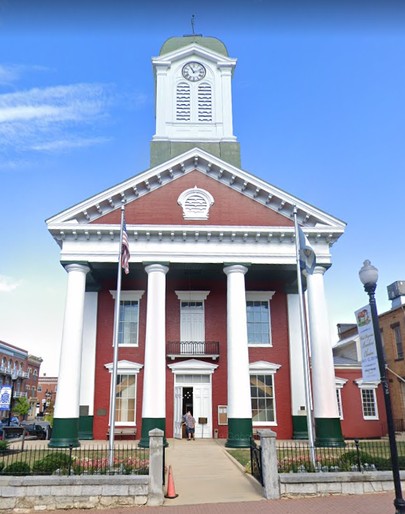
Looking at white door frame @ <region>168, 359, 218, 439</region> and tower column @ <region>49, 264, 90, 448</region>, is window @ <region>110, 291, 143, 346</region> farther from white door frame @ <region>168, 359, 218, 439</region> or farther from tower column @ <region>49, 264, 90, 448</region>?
tower column @ <region>49, 264, 90, 448</region>

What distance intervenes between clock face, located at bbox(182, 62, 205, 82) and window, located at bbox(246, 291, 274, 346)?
49.4 ft

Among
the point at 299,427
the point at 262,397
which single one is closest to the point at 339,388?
the point at 299,427

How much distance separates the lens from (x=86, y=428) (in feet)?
84.6

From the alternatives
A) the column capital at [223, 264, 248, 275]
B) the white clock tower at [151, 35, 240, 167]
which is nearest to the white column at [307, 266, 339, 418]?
the column capital at [223, 264, 248, 275]

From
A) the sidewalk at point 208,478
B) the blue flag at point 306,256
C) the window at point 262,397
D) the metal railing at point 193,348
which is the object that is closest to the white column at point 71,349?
the sidewalk at point 208,478

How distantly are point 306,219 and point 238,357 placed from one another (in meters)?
7.84

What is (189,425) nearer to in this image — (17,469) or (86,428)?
(86,428)

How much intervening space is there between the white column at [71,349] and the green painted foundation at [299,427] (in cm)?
1145

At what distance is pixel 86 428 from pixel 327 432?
12.1m

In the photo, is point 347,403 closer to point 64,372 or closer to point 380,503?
point 64,372

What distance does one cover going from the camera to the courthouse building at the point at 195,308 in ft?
75.5

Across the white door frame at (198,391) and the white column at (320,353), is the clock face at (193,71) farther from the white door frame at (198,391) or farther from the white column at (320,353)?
the white door frame at (198,391)

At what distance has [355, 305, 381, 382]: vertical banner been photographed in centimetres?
1072

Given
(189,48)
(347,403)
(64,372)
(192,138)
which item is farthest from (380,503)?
(189,48)
